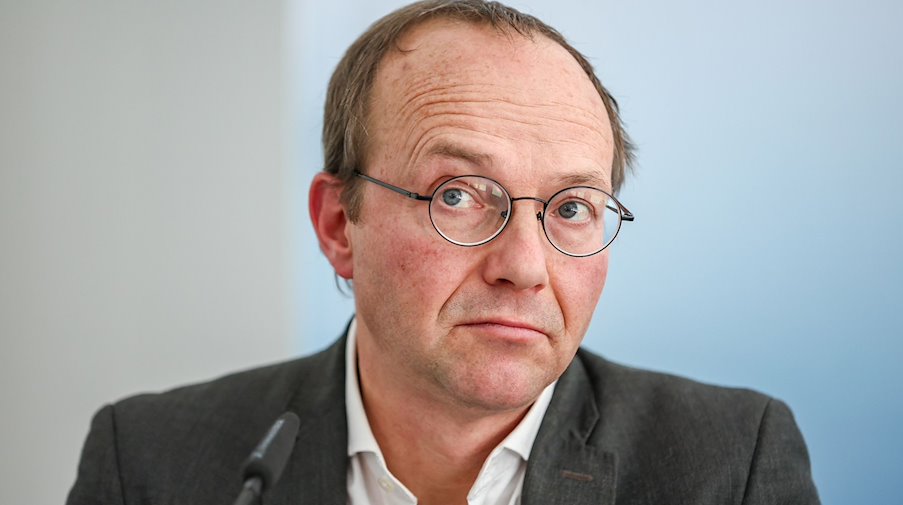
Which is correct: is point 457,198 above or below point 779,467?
above

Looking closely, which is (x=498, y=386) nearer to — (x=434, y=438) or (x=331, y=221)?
(x=434, y=438)

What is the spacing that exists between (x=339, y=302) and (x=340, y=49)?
0.88 metres

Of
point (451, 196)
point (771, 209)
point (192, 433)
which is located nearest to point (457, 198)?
point (451, 196)

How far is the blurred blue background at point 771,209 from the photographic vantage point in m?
2.62

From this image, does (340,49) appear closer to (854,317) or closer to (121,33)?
(121,33)

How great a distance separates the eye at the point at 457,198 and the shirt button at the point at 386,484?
609 millimetres

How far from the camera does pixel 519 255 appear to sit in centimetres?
164

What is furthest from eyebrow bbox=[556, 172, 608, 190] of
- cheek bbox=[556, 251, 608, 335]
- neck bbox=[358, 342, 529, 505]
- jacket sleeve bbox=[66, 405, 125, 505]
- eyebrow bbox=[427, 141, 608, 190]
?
jacket sleeve bbox=[66, 405, 125, 505]

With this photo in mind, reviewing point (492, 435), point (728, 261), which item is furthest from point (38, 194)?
point (728, 261)

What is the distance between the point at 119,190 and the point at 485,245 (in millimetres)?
1873

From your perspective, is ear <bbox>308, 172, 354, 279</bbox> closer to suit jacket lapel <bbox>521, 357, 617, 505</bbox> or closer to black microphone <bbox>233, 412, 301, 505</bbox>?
suit jacket lapel <bbox>521, 357, 617, 505</bbox>

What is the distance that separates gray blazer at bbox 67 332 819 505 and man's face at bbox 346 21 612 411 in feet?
0.76

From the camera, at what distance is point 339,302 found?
3160 millimetres

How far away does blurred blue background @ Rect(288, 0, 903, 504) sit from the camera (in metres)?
2.62
